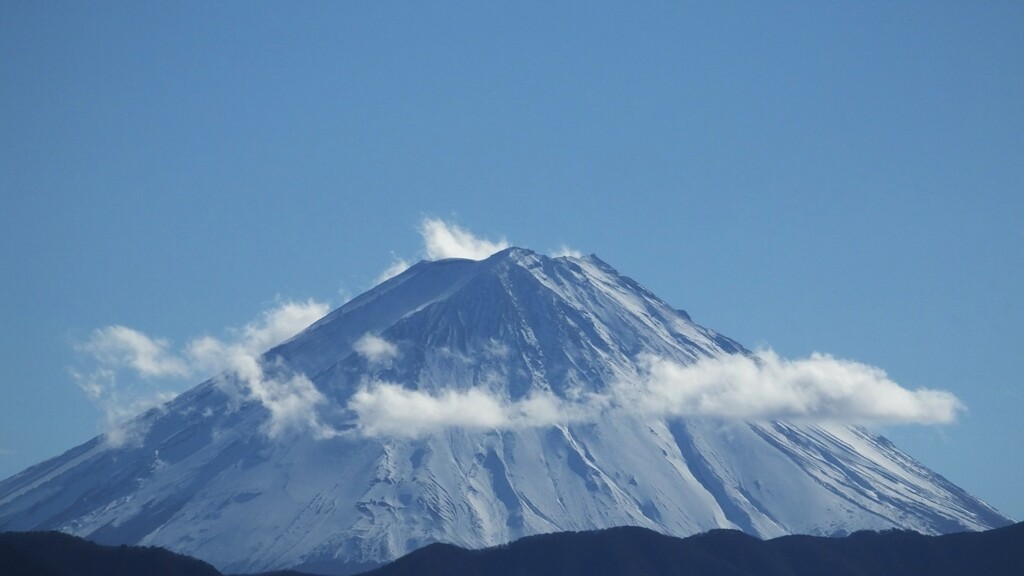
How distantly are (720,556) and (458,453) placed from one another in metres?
65.4

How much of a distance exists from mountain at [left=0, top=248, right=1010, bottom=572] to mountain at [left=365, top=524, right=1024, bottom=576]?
1793 inches

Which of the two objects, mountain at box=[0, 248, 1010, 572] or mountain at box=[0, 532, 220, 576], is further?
mountain at box=[0, 248, 1010, 572]

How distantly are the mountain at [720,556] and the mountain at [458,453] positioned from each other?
149 ft

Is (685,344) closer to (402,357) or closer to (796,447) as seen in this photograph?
(796,447)

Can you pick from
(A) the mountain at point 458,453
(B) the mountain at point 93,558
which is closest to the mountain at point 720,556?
(B) the mountain at point 93,558

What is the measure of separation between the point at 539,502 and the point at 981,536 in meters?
57.5

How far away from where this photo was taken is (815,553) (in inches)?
3548

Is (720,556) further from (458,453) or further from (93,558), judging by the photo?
(458,453)

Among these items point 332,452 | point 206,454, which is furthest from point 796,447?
point 206,454

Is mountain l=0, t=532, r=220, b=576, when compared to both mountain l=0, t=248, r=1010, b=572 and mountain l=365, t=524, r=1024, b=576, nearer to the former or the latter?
mountain l=365, t=524, r=1024, b=576

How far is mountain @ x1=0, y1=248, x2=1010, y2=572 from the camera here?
463 ft

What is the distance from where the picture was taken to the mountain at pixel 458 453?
141m

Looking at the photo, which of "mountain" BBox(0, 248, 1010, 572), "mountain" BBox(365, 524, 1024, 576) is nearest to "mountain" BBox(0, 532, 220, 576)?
"mountain" BBox(365, 524, 1024, 576)

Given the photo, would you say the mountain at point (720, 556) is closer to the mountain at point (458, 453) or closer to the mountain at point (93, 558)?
the mountain at point (93, 558)
